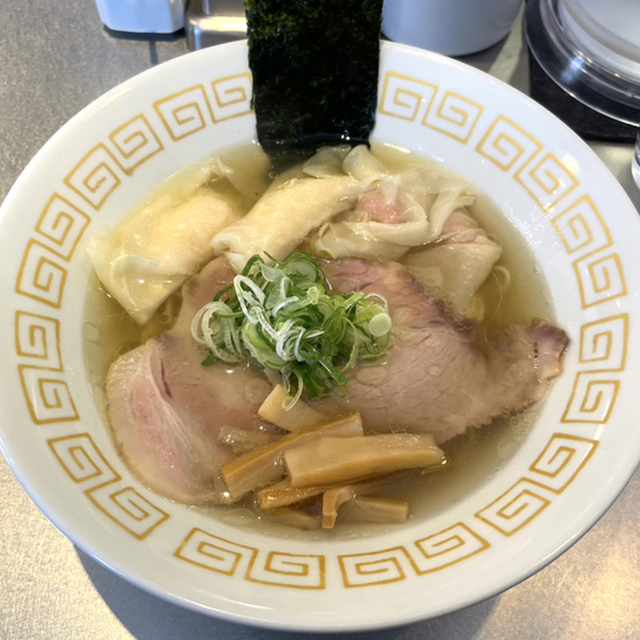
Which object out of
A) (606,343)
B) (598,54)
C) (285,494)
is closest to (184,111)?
(285,494)

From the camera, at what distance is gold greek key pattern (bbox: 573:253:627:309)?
58.1 inches

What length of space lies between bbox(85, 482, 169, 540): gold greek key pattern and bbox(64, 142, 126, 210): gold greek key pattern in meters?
0.85

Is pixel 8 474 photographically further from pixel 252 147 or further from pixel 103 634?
pixel 252 147

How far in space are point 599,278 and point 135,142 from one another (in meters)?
1.45

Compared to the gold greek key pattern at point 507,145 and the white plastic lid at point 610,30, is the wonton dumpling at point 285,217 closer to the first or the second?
the gold greek key pattern at point 507,145

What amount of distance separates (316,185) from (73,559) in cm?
137

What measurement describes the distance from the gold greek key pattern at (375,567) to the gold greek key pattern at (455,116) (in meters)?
1.34

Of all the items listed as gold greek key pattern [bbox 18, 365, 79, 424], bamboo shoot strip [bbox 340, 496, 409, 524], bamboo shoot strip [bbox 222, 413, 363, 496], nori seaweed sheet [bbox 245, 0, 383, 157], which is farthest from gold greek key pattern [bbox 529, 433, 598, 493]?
nori seaweed sheet [bbox 245, 0, 383, 157]

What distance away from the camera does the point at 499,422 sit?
5.10 feet

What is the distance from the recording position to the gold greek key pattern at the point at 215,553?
1.09 m

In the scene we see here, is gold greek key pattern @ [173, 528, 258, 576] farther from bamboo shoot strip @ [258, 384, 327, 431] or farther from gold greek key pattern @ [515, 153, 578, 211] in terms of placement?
gold greek key pattern @ [515, 153, 578, 211]

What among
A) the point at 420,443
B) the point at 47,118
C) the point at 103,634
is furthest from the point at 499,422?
the point at 47,118

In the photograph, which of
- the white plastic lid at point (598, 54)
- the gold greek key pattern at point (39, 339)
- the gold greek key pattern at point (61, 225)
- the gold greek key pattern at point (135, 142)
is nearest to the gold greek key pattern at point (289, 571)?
the gold greek key pattern at point (39, 339)

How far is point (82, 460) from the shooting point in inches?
47.9
